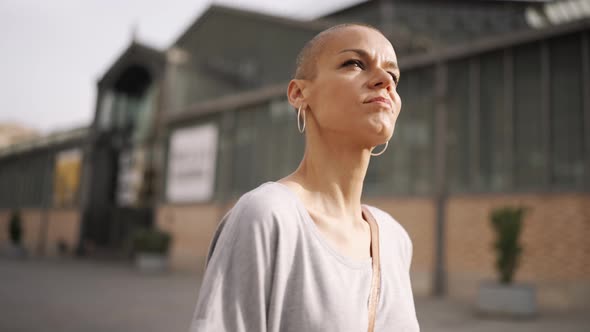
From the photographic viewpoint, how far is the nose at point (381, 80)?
1238 millimetres

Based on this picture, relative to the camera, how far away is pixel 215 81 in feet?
69.3

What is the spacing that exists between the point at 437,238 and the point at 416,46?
6.39 m

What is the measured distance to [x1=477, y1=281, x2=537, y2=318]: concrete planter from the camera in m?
7.68

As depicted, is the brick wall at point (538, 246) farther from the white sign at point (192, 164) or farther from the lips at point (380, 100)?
the lips at point (380, 100)

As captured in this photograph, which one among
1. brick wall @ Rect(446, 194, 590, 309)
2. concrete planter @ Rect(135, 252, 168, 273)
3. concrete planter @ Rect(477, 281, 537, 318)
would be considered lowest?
concrete planter @ Rect(135, 252, 168, 273)

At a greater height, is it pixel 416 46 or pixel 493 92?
pixel 416 46

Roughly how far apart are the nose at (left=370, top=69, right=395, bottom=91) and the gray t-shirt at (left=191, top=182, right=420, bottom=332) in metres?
0.37

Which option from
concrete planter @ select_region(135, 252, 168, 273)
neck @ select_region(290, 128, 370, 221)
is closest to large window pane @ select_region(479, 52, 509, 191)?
neck @ select_region(290, 128, 370, 221)

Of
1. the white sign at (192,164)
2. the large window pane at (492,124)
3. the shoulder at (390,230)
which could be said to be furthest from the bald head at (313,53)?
the white sign at (192,164)

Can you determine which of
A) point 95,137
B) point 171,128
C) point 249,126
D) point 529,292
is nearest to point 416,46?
point 249,126

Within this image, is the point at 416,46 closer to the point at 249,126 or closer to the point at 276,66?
the point at 249,126

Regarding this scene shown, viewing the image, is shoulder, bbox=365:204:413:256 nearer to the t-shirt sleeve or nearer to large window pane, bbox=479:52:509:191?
the t-shirt sleeve

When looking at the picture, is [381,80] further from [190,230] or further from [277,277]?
[190,230]

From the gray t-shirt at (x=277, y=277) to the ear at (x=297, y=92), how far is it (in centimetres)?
29
